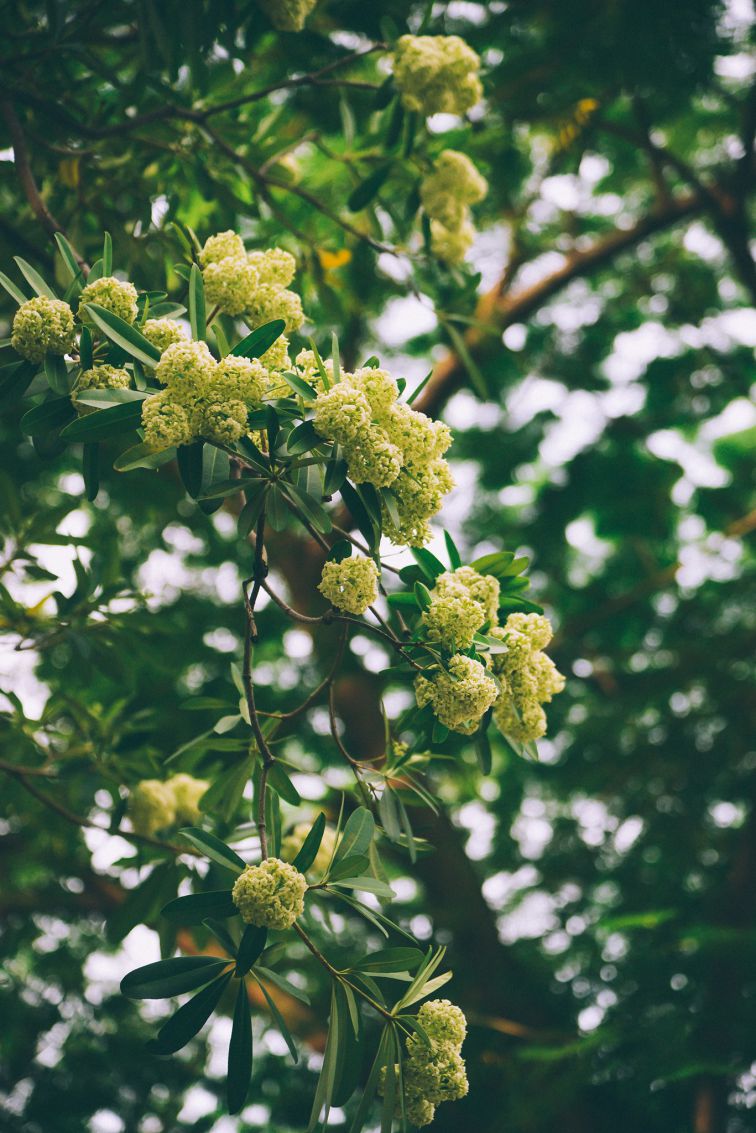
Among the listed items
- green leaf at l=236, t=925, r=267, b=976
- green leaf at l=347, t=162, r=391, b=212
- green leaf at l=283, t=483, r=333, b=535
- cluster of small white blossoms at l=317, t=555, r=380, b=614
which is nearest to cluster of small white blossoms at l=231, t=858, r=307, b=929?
green leaf at l=236, t=925, r=267, b=976

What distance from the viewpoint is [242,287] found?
181 cm

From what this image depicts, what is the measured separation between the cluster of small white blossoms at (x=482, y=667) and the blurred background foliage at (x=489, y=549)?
Result: 662 millimetres

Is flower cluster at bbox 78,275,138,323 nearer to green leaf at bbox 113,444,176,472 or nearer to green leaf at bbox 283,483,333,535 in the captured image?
green leaf at bbox 113,444,176,472

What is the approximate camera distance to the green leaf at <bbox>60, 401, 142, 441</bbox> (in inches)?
57.2

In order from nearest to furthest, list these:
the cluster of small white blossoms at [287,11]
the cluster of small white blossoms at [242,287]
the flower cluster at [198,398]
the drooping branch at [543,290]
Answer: the flower cluster at [198,398] < the cluster of small white blossoms at [242,287] < the cluster of small white blossoms at [287,11] < the drooping branch at [543,290]

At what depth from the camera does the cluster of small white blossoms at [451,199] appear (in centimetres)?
268

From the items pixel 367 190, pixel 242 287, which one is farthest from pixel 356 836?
pixel 367 190

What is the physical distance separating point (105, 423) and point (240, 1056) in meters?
1.07

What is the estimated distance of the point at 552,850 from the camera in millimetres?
4781

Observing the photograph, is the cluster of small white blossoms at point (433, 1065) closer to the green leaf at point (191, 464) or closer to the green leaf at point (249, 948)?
the green leaf at point (249, 948)

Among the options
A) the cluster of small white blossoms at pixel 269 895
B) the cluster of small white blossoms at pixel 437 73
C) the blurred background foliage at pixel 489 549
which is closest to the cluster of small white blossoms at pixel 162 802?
the blurred background foliage at pixel 489 549

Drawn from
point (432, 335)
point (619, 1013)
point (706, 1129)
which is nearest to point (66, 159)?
point (432, 335)

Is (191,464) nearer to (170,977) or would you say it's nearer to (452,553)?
(452,553)

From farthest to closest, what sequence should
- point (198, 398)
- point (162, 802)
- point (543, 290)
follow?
point (543, 290), point (162, 802), point (198, 398)
